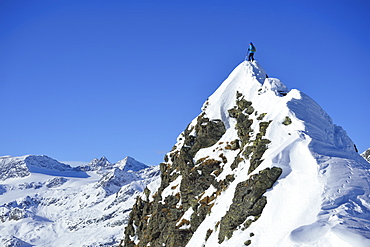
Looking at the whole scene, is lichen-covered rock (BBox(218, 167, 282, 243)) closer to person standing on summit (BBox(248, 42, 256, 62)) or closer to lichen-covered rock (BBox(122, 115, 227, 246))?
lichen-covered rock (BBox(122, 115, 227, 246))

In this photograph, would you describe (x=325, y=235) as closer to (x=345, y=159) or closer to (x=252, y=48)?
(x=345, y=159)

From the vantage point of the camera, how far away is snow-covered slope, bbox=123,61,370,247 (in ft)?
86.9

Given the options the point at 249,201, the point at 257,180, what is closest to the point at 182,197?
the point at 257,180

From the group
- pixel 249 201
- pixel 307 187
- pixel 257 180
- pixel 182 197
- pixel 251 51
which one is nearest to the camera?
pixel 307 187

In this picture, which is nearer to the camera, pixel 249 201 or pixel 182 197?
pixel 249 201

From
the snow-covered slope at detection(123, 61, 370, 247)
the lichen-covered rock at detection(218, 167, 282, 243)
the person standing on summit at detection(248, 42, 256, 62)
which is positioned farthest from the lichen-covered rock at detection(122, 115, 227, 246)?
the person standing on summit at detection(248, 42, 256, 62)

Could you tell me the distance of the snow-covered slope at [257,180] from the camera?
2648cm

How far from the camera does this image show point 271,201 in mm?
29781

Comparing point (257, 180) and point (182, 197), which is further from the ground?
point (182, 197)

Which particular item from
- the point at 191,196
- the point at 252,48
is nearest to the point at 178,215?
the point at 191,196

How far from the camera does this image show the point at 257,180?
3206 cm

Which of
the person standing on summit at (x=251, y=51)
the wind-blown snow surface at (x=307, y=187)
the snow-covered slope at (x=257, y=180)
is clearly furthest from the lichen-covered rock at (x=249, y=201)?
the person standing on summit at (x=251, y=51)

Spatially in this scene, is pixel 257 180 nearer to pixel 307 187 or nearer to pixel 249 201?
pixel 249 201

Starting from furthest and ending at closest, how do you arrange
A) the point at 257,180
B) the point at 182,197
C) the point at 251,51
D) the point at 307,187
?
the point at 251,51, the point at 182,197, the point at 257,180, the point at 307,187
